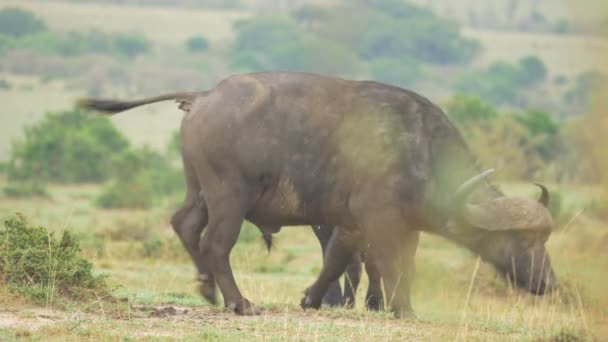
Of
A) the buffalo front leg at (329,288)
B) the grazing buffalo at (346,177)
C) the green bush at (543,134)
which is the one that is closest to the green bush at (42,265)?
the grazing buffalo at (346,177)

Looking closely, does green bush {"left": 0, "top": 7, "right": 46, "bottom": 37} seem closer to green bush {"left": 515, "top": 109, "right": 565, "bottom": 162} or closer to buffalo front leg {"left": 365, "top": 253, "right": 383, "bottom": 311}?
green bush {"left": 515, "top": 109, "right": 565, "bottom": 162}

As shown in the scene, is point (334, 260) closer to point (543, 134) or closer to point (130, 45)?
point (543, 134)

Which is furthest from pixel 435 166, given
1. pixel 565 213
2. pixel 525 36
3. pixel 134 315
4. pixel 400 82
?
pixel 525 36

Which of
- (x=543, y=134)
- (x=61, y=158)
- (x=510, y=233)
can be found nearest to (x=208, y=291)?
(x=510, y=233)

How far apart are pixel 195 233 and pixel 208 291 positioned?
0.47 m

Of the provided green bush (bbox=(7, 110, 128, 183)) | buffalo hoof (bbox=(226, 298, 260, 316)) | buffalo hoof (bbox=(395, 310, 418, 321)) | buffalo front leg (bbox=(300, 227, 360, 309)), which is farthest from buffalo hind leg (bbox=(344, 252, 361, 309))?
green bush (bbox=(7, 110, 128, 183))

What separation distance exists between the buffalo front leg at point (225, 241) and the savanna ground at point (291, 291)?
186 mm

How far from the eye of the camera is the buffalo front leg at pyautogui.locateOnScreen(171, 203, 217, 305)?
10.3 metres

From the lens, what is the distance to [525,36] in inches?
3408

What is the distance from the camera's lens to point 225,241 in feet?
32.2

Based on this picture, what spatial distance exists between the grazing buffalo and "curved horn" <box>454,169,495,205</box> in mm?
11

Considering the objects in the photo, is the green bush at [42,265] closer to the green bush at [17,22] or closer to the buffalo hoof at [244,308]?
the buffalo hoof at [244,308]

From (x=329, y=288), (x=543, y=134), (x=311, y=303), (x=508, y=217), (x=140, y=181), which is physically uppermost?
(x=508, y=217)

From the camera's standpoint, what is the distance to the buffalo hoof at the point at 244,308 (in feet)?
32.0
